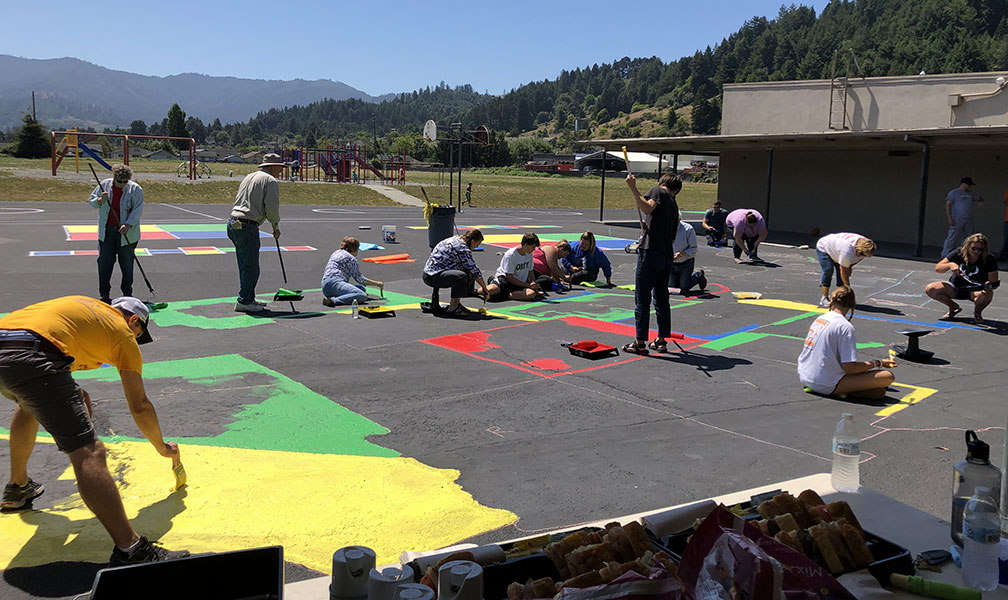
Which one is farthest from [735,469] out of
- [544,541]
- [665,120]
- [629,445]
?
[665,120]

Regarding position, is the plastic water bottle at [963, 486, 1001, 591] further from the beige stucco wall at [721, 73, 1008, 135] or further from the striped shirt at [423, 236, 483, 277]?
the beige stucco wall at [721, 73, 1008, 135]

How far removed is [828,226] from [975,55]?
9836 cm

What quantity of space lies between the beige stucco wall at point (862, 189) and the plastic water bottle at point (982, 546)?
78.1 feet

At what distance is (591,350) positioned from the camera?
352 inches

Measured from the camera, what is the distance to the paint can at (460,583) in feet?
7.75

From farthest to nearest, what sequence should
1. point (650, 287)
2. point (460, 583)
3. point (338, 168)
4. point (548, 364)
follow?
point (338, 168) < point (650, 287) < point (548, 364) < point (460, 583)

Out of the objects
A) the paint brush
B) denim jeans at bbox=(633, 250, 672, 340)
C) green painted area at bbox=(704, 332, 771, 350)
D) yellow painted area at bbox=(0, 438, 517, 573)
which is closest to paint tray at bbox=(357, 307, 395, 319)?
denim jeans at bbox=(633, 250, 672, 340)

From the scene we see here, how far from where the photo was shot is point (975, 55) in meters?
106

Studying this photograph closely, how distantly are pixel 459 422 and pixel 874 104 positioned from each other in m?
25.2

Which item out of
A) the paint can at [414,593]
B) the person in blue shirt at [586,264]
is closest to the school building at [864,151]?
the person in blue shirt at [586,264]

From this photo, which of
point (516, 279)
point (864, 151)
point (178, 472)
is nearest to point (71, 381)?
point (178, 472)

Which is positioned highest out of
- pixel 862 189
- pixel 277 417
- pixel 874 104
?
pixel 874 104

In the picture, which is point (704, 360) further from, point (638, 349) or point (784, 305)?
point (784, 305)

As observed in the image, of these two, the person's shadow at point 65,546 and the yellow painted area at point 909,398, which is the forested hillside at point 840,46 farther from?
the person's shadow at point 65,546
